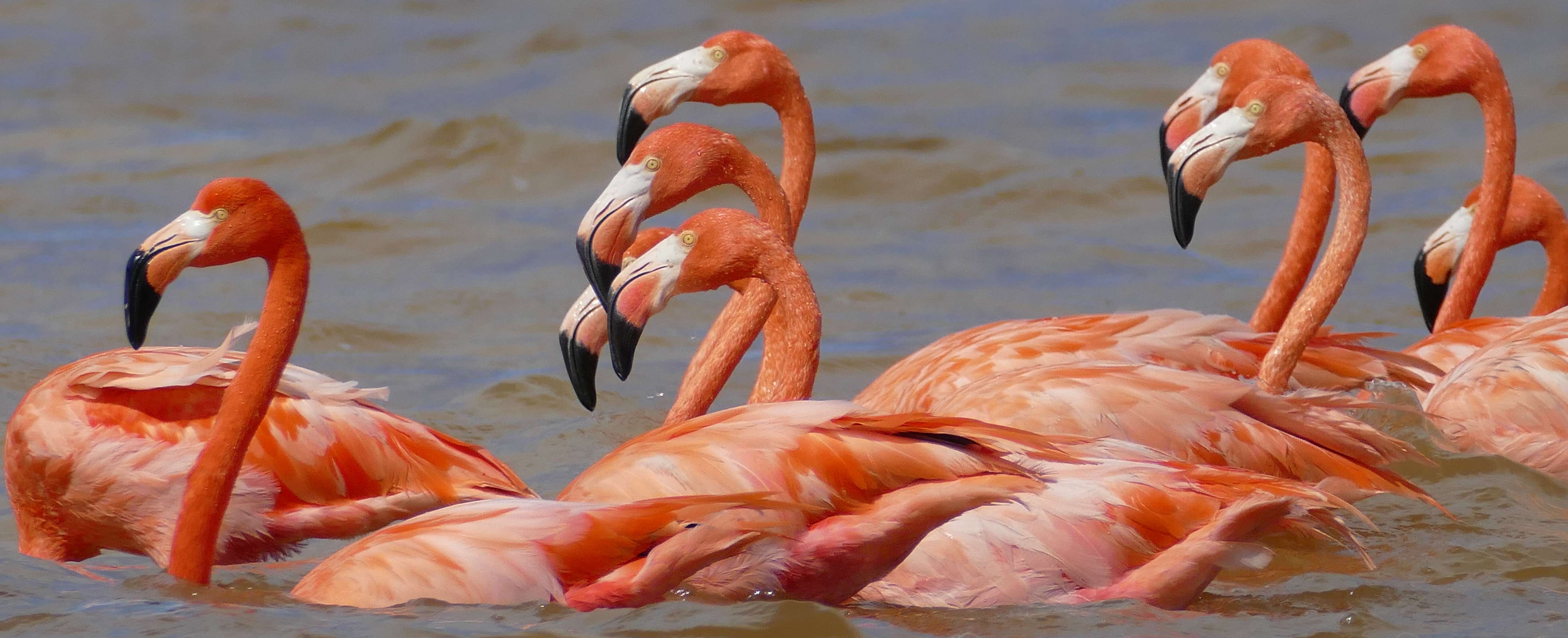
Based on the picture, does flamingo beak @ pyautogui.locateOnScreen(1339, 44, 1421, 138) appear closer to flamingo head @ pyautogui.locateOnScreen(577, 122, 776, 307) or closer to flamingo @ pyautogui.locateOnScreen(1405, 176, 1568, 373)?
flamingo @ pyautogui.locateOnScreen(1405, 176, 1568, 373)

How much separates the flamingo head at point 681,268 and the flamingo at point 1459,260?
7.26 feet

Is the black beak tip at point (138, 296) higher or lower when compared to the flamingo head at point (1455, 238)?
higher

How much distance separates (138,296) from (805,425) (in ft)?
4.63

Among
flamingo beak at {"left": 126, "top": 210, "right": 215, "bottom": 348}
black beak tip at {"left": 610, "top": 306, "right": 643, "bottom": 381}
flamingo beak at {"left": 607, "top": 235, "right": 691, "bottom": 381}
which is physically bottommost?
black beak tip at {"left": 610, "top": 306, "right": 643, "bottom": 381}

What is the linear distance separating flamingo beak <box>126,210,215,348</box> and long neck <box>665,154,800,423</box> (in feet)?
4.70

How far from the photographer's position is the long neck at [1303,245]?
562 cm

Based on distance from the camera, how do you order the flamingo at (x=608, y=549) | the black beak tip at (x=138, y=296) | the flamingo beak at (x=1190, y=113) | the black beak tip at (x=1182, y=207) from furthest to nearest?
the flamingo beak at (x=1190, y=113) < the black beak tip at (x=1182, y=207) < the black beak tip at (x=138, y=296) < the flamingo at (x=608, y=549)

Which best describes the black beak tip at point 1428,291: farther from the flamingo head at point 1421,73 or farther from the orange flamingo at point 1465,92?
the flamingo head at point 1421,73

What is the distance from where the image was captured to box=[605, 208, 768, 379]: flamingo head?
13.9 feet

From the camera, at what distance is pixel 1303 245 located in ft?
18.5

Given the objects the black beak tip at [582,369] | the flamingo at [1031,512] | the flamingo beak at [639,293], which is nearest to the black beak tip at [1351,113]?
the flamingo at [1031,512]

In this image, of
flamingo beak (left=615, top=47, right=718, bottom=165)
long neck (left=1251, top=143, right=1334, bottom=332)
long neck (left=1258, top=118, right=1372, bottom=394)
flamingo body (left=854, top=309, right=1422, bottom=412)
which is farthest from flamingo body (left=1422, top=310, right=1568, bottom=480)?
flamingo beak (left=615, top=47, right=718, bottom=165)

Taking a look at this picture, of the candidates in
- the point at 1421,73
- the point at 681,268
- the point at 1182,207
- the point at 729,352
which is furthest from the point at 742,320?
the point at 1421,73

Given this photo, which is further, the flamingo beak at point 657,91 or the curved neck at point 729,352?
the flamingo beak at point 657,91
